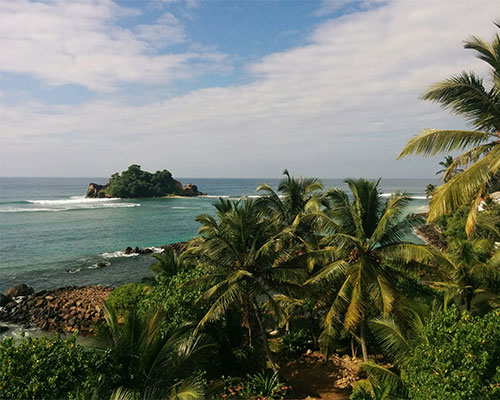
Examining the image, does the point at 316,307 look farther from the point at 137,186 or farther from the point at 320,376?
the point at 137,186

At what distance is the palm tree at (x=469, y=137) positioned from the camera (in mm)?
7957

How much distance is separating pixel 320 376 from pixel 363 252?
6244mm

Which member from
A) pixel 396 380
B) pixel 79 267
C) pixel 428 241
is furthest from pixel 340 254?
pixel 428 241

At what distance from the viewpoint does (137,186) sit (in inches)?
4264

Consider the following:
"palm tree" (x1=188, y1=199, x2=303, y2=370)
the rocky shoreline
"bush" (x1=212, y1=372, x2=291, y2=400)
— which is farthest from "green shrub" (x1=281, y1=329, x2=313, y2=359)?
the rocky shoreline

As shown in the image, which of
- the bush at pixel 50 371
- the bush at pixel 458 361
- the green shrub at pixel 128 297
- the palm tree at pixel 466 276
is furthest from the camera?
the green shrub at pixel 128 297

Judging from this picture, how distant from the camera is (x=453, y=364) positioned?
707 centimetres

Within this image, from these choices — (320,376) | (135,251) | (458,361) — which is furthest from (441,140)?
(135,251)

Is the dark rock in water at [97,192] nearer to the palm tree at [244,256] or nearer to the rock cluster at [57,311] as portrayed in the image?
the rock cluster at [57,311]

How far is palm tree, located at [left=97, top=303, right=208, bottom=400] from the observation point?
9.12 meters

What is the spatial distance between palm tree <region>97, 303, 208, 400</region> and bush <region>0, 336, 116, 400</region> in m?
0.77

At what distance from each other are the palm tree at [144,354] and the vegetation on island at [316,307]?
33 millimetres

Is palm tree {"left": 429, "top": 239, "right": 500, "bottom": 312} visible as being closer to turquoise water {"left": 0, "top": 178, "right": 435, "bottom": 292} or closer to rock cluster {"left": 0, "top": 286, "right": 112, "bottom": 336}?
rock cluster {"left": 0, "top": 286, "right": 112, "bottom": 336}

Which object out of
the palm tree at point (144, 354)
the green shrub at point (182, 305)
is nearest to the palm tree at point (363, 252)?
the green shrub at point (182, 305)
